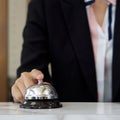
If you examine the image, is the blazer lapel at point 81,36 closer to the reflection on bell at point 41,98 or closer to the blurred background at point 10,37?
the reflection on bell at point 41,98

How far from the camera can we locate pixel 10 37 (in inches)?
109

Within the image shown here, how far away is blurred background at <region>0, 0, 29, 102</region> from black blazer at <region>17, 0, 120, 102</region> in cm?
175

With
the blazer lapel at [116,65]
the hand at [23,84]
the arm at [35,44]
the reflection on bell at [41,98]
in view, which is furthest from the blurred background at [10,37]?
the reflection on bell at [41,98]

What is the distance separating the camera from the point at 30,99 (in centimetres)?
56

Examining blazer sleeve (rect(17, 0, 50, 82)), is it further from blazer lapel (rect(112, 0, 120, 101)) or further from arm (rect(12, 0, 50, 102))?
blazer lapel (rect(112, 0, 120, 101))

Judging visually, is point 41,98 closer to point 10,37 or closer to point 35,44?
point 35,44

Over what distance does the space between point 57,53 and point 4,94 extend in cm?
198

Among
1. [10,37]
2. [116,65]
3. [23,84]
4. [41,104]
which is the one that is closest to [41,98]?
[41,104]

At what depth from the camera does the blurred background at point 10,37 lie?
8.99 ft

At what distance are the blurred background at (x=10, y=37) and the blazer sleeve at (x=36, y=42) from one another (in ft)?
5.67

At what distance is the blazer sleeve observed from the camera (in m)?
0.94

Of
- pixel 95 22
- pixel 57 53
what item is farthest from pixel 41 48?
pixel 95 22

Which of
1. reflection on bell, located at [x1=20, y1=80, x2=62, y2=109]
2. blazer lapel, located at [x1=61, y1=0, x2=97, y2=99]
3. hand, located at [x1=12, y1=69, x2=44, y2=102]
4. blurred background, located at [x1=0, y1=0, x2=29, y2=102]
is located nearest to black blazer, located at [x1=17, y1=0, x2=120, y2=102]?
blazer lapel, located at [x1=61, y1=0, x2=97, y2=99]

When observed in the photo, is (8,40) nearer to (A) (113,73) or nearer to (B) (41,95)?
(A) (113,73)
